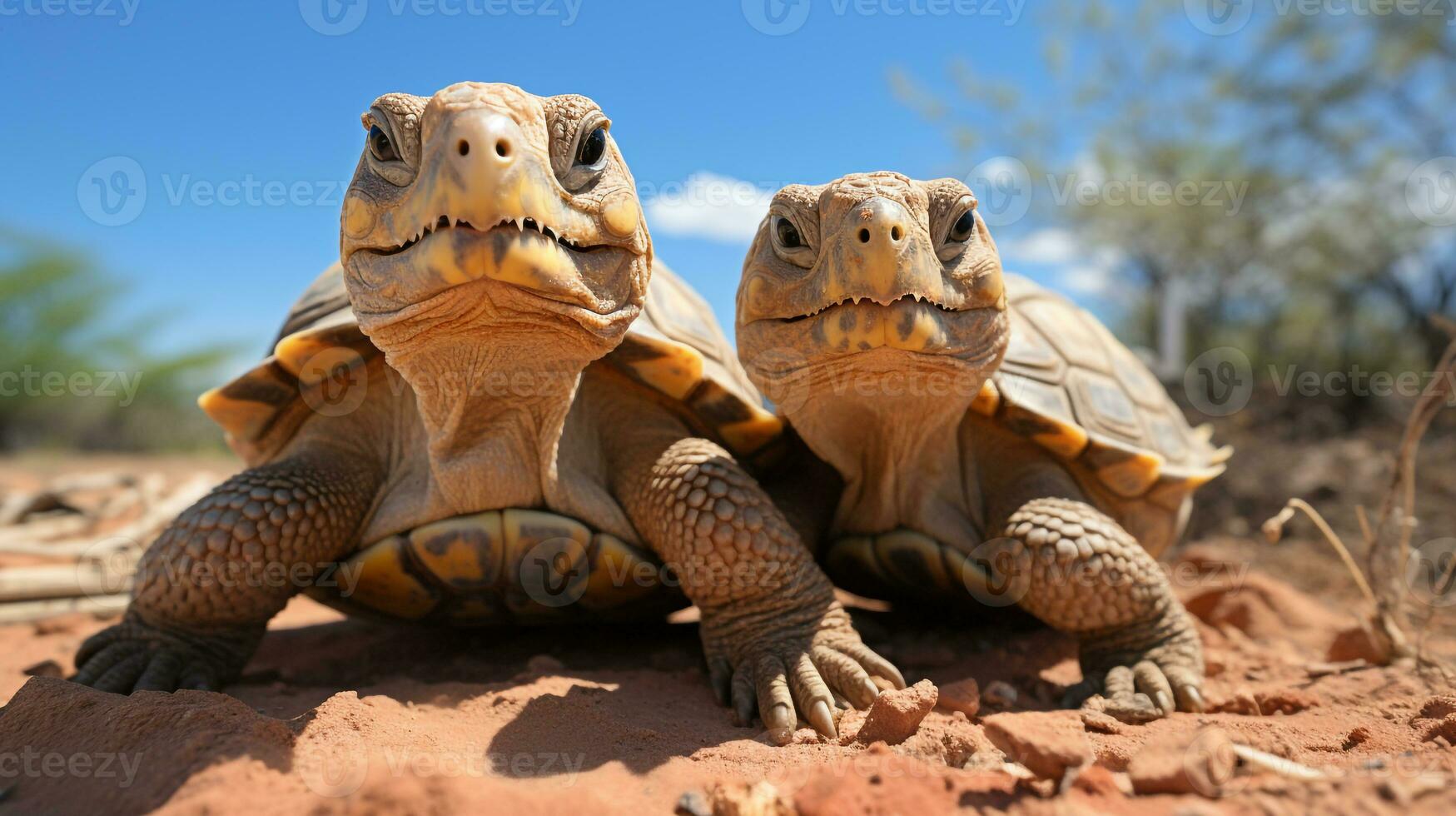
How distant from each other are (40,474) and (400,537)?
465 inches

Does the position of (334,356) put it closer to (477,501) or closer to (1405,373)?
(477,501)

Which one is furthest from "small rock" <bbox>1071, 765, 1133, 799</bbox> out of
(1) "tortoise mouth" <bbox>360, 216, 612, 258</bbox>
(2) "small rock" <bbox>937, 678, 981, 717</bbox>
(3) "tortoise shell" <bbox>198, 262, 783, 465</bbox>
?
(3) "tortoise shell" <bbox>198, 262, 783, 465</bbox>

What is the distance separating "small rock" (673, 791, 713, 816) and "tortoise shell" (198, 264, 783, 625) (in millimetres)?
1411

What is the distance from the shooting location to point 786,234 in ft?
9.97

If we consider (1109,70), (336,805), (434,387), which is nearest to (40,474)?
(434,387)

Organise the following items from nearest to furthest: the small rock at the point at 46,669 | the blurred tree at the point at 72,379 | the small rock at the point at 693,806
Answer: the small rock at the point at 693,806 → the small rock at the point at 46,669 → the blurred tree at the point at 72,379

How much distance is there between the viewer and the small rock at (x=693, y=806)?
6.49 ft

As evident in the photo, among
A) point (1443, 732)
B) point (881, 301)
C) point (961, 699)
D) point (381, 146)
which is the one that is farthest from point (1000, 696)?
point (381, 146)

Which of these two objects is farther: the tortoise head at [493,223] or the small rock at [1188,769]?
the tortoise head at [493,223]

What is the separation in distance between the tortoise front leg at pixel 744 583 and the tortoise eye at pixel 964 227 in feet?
3.54

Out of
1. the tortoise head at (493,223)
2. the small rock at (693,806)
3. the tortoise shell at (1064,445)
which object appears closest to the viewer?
the small rock at (693,806)

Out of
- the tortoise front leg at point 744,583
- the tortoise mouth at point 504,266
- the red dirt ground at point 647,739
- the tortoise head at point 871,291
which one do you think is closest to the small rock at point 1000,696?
the red dirt ground at point 647,739

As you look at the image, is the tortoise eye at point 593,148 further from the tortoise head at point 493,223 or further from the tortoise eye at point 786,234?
the tortoise eye at point 786,234

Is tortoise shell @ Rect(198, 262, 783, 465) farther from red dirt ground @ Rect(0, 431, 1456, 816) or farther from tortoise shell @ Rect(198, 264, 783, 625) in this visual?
red dirt ground @ Rect(0, 431, 1456, 816)
